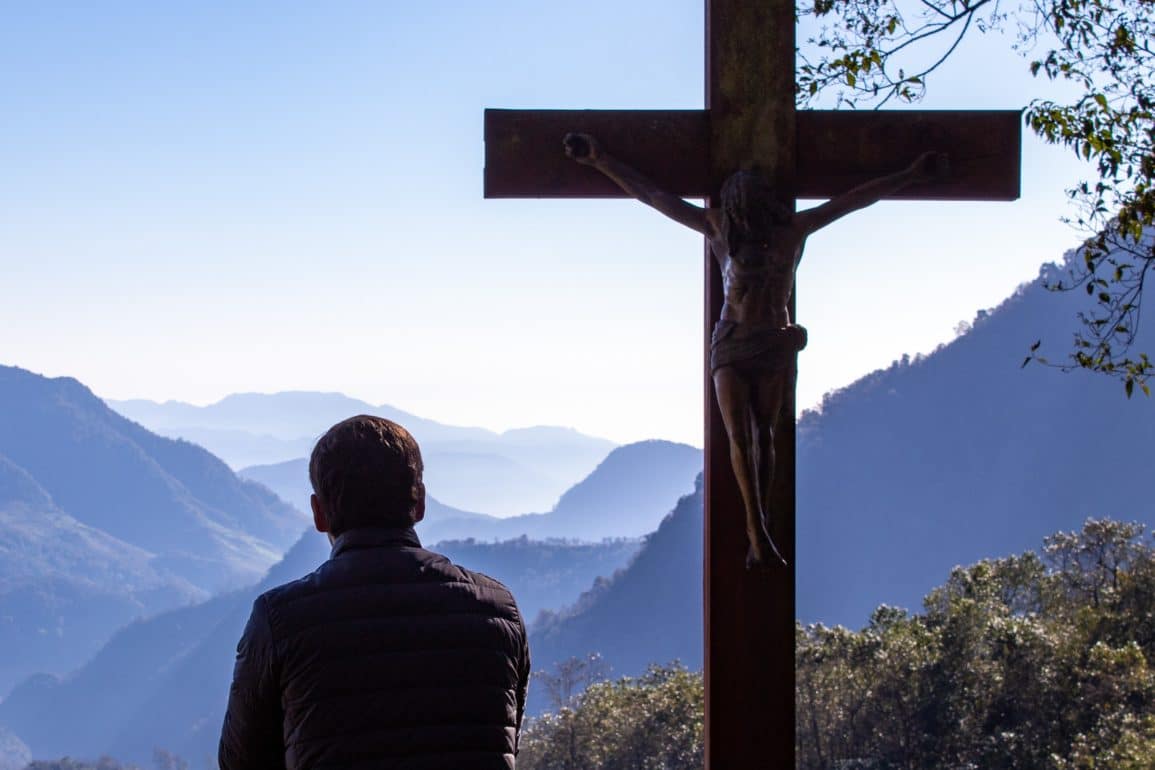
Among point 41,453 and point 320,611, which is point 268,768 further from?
point 41,453

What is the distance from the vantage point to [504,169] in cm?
414

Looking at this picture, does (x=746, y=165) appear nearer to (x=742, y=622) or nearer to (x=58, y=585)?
(x=742, y=622)

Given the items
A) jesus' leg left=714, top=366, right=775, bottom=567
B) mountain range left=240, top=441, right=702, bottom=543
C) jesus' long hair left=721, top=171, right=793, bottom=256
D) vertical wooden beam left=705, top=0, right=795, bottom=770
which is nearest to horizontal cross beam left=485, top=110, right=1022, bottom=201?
jesus' long hair left=721, top=171, right=793, bottom=256

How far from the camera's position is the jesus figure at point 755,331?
3.83 m

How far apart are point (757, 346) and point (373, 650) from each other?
170 centimetres

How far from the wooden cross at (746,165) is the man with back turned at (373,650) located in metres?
1.49

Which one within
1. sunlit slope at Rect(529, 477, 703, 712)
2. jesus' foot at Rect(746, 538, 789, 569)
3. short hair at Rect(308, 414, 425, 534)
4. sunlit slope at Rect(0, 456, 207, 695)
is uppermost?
sunlit slope at Rect(0, 456, 207, 695)

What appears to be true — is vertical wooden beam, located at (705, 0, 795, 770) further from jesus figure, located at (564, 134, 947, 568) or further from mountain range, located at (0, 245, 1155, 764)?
mountain range, located at (0, 245, 1155, 764)

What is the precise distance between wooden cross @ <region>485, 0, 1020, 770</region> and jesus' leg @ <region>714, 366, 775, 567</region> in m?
0.08

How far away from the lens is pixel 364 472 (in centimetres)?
252

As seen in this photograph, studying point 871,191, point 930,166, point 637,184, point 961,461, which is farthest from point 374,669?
point 961,461

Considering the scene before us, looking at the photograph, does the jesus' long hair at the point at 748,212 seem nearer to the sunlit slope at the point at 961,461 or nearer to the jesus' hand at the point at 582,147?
the jesus' hand at the point at 582,147

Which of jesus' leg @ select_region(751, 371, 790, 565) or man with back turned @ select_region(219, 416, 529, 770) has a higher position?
jesus' leg @ select_region(751, 371, 790, 565)

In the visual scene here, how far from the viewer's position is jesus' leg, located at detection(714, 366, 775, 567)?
3836 mm
